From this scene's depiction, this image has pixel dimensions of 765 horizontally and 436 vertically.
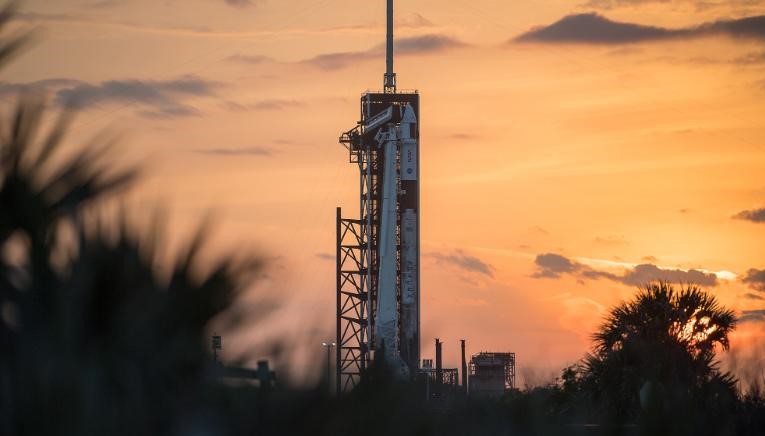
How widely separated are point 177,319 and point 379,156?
5501 centimetres

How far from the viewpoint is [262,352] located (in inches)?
243

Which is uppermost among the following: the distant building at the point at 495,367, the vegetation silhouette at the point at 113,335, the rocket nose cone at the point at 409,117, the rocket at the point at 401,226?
the rocket nose cone at the point at 409,117

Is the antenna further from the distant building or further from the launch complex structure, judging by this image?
the distant building

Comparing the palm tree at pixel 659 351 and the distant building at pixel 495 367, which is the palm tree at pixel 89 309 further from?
the distant building at pixel 495 367

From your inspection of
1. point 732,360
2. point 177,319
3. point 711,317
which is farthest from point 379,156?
point 177,319

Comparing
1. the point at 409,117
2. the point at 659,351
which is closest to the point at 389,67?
the point at 409,117

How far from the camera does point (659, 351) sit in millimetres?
23766

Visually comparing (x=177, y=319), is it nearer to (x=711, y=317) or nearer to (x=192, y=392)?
(x=192, y=392)

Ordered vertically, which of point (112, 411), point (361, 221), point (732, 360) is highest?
point (361, 221)

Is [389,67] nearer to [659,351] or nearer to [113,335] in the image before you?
[659,351]

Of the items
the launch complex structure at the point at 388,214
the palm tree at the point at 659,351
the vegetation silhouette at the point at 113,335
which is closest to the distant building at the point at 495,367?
the launch complex structure at the point at 388,214

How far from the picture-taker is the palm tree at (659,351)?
72.5 ft

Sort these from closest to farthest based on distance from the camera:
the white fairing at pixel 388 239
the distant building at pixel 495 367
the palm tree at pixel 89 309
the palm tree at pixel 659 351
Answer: the palm tree at pixel 89 309 → the palm tree at pixel 659 351 → the white fairing at pixel 388 239 → the distant building at pixel 495 367

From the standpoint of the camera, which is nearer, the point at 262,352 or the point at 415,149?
the point at 262,352
